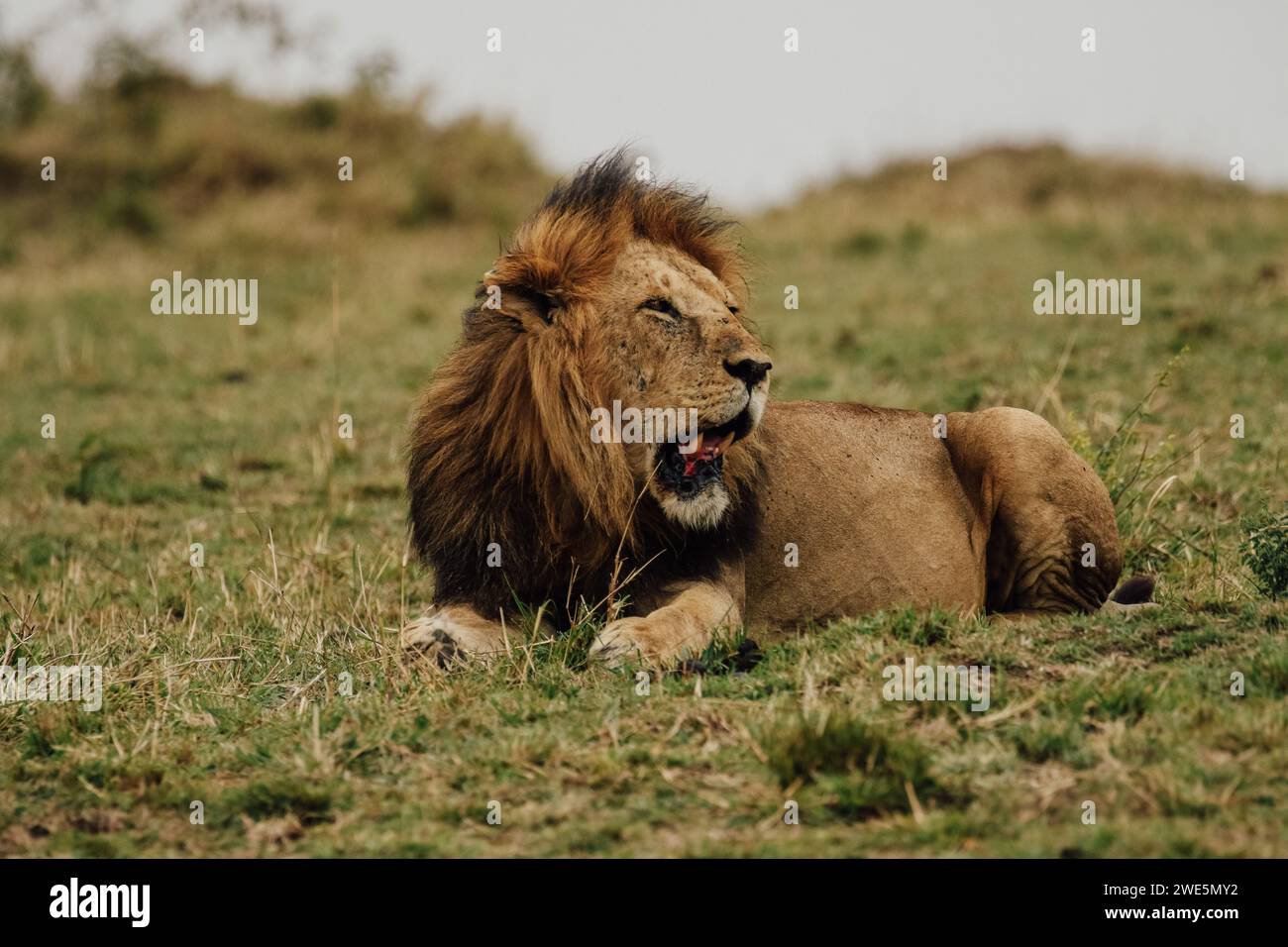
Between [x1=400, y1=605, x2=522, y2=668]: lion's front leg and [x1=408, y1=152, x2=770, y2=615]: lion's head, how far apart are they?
176mm

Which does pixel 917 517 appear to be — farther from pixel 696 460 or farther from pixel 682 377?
pixel 682 377

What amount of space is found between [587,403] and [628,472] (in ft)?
0.94

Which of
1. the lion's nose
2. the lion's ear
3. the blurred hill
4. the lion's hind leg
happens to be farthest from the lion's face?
the blurred hill

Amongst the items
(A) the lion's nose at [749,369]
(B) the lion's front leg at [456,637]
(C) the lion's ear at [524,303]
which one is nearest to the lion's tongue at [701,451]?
(A) the lion's nose at [749,369]

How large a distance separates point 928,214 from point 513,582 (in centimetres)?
1468

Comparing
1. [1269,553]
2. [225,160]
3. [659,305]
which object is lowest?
[1269,553]

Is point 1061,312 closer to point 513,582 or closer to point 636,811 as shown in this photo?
point 513,582

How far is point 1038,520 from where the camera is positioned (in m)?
6.44

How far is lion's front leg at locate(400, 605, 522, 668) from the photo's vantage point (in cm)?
549

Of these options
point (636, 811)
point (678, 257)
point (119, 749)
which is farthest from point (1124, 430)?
point (119, 749)

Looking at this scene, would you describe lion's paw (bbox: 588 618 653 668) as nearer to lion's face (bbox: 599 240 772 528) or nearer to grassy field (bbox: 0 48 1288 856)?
grassy field (bbox: 0 48 1288 856)

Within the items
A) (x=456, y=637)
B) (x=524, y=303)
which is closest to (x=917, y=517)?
(x=524, y=303)

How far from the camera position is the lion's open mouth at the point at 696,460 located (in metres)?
5.59

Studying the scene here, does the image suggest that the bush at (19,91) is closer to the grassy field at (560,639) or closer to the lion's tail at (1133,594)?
the grassy field at (560,639)
